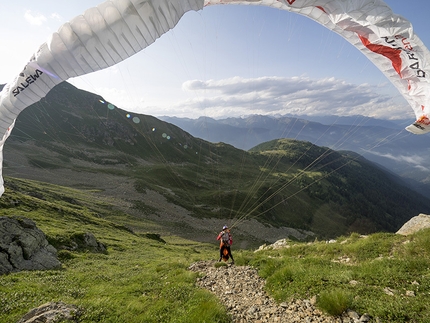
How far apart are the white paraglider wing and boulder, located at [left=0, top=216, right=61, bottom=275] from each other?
6.92m

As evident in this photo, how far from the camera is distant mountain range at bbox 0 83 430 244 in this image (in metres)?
53.2

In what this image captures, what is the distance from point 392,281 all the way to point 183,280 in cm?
679

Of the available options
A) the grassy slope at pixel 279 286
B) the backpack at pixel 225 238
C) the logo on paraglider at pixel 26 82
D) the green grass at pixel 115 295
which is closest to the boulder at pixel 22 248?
the green grass at pixel 115 295

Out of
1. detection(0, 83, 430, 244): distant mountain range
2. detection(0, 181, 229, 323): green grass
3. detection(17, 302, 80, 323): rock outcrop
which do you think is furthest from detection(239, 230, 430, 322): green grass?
detection(17, 302, 80, 323): rock outcrop

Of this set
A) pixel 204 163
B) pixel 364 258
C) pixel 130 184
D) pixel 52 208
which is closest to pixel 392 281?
pixel 364 258

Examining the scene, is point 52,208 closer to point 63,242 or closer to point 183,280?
point 63,242

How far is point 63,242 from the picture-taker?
1673 centimetres

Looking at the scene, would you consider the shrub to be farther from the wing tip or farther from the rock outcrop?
the rock outcrop

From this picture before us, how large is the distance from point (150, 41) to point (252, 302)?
9088mm

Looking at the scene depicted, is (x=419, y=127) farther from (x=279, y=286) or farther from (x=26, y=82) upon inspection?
(x=26, y=82)

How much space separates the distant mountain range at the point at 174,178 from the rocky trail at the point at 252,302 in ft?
16.3

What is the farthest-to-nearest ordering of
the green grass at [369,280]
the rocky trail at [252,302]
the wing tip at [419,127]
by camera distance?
1. the wing tip at [419,127]
2. the rocky trail at [252,302]
3. the green grass at [369,280]

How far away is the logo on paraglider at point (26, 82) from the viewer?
7.82 m

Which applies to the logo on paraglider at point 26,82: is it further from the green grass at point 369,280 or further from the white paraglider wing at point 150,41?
the green grass at point 369,280
